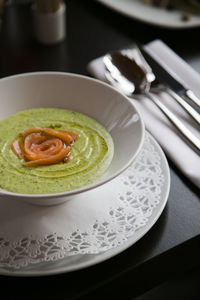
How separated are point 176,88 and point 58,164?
18.0 inches

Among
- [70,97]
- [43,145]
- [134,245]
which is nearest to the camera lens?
[134,245]

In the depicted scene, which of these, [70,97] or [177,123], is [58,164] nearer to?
[70,97]

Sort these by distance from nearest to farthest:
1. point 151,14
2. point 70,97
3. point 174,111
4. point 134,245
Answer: point 134,245, point 70,97, point 174,111, point 151,14

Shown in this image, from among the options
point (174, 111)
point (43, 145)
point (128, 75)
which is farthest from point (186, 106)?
point (43, 145)

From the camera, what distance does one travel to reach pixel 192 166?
992 mm

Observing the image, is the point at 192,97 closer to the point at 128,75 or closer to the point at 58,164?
the point at 128,75

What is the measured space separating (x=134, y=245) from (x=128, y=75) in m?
0.56

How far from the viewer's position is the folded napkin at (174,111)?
1007mm

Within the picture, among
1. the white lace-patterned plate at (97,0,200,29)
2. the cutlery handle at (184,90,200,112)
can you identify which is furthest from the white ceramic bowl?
the white lace-patterned plate at (97,0,200,29)

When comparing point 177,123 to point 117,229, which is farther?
point 177,123

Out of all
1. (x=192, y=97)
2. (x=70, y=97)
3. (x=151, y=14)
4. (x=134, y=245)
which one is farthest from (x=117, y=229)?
(x=151, y=14)

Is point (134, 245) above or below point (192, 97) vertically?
below

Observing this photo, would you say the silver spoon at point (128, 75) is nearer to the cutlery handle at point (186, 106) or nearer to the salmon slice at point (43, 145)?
the cutlery handle at point (186, 106)

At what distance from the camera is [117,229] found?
82cm
